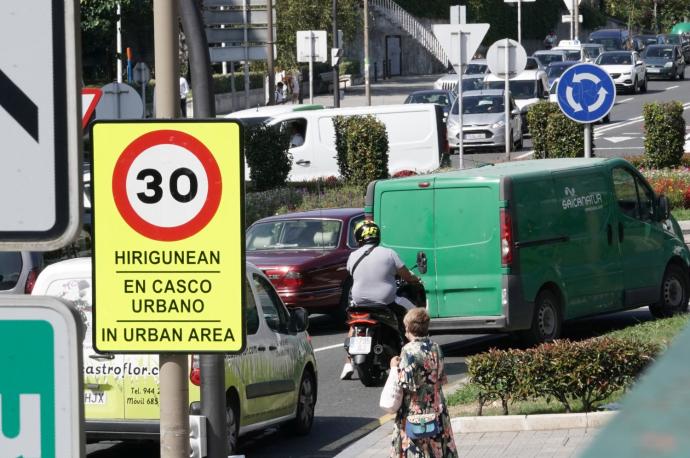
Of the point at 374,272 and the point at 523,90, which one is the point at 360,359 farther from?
the point at 523,90

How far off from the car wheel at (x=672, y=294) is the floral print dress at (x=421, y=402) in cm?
917

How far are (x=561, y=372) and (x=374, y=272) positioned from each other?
3.05 meters

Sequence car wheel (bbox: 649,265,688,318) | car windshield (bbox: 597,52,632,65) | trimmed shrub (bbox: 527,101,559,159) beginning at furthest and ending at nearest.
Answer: car windshield (bbox: 597,52,632,65), trimmed shrub (bbox: 527,101,559,159), car wheel (bbox: 649,265,688,318)

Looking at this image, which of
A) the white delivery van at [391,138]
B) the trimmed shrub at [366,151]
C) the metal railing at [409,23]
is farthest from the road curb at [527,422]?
the metal railing at [409,23]

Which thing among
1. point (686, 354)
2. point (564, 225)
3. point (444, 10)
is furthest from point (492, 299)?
point (444, 10)

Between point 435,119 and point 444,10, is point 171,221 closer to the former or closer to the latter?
point 435,119

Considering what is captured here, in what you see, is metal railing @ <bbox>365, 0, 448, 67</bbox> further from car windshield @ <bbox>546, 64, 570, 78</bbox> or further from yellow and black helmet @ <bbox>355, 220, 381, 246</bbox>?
yellow and black helmet @ <bbox>355, 220, 381, 246</bbox>

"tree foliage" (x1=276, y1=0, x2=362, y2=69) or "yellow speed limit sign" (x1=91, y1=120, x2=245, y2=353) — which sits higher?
"tree foliage" (x1=276, y1=0, x2=362, y2=69)

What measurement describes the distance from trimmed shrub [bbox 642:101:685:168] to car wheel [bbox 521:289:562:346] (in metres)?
15.3

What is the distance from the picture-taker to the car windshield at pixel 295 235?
18.2 m

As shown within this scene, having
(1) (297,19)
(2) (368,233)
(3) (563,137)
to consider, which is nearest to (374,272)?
(2) (368,233)

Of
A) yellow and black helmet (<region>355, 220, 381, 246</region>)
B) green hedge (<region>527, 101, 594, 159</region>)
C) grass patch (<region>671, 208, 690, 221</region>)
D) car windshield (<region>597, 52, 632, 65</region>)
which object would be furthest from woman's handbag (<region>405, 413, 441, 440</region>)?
car windshield (<region>597, 52, 632, 65</region>)

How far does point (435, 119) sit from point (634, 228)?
15180 mm

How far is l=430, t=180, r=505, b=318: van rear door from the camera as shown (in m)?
15.2
